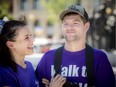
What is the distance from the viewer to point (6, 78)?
2.38 m

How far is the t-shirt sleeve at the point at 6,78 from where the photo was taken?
7.76ft

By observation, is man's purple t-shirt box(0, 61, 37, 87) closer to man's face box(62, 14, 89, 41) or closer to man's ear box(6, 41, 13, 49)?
man's ear box(6, 41, 13, 49)

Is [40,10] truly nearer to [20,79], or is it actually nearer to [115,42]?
[115,42]

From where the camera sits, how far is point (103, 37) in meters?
11.5

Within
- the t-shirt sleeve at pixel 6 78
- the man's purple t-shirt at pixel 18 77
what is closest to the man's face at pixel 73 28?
the man's purple t-shirt at pixel 18 77

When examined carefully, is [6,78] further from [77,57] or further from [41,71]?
[77,57]

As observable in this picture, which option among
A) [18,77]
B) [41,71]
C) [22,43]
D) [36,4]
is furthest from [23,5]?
[18,77]

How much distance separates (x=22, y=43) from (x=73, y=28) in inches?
18.7

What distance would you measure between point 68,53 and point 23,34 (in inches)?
19.5

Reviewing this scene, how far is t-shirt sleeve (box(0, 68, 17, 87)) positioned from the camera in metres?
2.37

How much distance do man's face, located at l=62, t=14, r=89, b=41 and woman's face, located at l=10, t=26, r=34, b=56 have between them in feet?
1.17

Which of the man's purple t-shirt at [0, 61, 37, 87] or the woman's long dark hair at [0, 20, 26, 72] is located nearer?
the man's purple t-shirt at [0, 61, 37, 87]

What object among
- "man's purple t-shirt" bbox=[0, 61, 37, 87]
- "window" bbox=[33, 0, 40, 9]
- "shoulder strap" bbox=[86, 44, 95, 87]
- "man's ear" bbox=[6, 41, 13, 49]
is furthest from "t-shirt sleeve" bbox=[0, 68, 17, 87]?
"window" bbox=[33, 0, 40, 9]

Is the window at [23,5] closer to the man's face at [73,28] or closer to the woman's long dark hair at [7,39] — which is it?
the man's face at [73,28]
